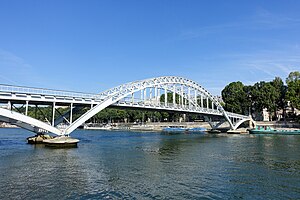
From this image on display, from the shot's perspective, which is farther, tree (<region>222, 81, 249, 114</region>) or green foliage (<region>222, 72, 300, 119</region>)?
tree (<region>222, 81, 249, 114</region>)

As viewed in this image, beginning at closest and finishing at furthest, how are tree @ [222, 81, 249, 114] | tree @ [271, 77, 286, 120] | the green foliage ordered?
1. the green foliage
2. tree @ [271, 77, 286, 120]
3. tree @ [222, 81, 249, 114]

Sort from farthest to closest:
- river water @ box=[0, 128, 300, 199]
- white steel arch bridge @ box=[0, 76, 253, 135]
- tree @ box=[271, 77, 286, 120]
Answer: tree @ box=[271, 77, 286, 120] → white steel arch bridge @ box=[0, 76, 253, 135] → river water @ box=[0, 128, 300, 199]

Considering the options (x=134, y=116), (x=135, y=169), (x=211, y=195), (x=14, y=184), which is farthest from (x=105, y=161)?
(x=134, y=116)

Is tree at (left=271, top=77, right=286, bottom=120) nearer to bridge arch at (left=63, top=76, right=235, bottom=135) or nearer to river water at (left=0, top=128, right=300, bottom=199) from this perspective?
bridge arch at (left=63, top=76, right=235, bottom=135)

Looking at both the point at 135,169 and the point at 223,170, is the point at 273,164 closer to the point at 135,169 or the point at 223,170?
the point at 223,170

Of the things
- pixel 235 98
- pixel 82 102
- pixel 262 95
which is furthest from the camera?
pixel 235 98

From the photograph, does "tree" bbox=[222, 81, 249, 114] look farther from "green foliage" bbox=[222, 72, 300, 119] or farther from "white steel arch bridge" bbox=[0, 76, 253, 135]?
"white steel arch bridge" bbox=[0, 76, 253, 135]

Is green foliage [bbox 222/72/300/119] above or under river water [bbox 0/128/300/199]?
above

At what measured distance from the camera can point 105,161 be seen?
2536 cm

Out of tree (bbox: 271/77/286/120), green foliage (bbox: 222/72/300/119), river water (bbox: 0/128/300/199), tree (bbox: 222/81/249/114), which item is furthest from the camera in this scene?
tree (bbox: 222/81/249/114)

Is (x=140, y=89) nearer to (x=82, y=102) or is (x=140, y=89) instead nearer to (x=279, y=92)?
(x=82, y=102)

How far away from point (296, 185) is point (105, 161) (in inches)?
618

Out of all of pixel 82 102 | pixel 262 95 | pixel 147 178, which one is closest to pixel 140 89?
pixel 82 102

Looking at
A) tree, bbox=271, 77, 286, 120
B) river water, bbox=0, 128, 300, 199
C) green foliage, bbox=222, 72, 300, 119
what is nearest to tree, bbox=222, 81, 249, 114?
Answer: green foliage, bbox=222, 72, 300, 119
